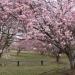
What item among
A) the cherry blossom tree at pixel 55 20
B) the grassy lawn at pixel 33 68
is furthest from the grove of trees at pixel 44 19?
the grassy lawn at pixel 33 68

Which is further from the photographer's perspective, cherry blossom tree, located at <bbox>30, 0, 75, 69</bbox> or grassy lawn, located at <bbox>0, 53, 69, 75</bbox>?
grassy lawn, located at <bbox>0, 53, 69, 75</bbox>

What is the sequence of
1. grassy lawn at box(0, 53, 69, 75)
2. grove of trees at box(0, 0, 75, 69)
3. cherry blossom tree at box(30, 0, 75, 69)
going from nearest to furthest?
1. grove of trees at box(0, 0, 75, 69)
2. cherry blossom tree at box(30, 0, 75, 69)
3. grassy lawn at box(0, 53, 69, 75)

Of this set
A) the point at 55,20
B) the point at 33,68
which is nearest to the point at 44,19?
the point at 55,20

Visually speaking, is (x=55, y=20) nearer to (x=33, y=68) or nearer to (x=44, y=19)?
(x=44, y=19)

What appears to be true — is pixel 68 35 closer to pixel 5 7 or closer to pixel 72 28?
pixel 72 28

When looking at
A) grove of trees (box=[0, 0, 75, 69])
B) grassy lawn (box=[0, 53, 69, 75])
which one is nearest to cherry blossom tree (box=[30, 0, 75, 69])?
grove of trees (box=[0, 0, 75, 69])

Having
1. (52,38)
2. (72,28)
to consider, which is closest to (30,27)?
(52,38)

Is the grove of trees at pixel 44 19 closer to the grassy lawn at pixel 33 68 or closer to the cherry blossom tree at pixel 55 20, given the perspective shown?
the cherry blossom tree at pixel 55 20

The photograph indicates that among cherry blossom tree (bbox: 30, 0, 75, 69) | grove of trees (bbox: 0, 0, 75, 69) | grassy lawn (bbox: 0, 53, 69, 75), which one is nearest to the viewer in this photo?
grove of trees (bbox: 0, 0, 75, 69)

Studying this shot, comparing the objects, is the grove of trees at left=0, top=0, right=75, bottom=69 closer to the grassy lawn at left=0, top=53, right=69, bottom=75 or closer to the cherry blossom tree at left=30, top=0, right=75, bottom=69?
the cherry blossom tree at left=30, top=0, right=75, bottom=69

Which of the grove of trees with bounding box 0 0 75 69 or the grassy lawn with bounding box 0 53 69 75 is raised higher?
the grove of trees with bounding box 0 0 75 69

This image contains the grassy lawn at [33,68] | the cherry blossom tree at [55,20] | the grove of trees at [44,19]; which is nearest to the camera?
the grove of trees at [44,19]

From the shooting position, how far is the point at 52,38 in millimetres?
14039

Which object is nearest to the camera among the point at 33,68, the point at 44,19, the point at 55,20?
the point at 44,19
